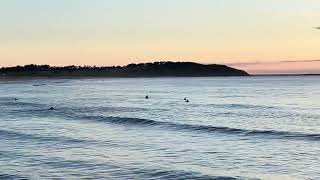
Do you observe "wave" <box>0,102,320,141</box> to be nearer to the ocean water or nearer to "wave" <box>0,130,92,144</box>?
the ocean water

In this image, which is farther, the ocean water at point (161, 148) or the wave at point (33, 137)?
the wave at point (33, 137)

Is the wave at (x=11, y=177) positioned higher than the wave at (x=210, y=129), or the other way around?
the wave at (x=11, y=177)

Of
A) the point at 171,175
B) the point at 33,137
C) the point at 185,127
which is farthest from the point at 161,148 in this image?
the point at 185,127

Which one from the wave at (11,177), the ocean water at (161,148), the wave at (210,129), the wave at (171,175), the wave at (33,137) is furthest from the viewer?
the wave at (210,129)

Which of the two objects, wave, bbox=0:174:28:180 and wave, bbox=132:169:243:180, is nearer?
wave, bbox=0:174:28:180

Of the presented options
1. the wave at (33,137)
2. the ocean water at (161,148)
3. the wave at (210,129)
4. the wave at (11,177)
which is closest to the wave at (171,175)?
the ocean water at (161,148)

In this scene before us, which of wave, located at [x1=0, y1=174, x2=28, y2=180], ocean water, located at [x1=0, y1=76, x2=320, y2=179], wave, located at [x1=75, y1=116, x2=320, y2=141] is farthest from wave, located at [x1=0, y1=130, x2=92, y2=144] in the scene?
wave, located at [x1=0, y1=174, x2=28, y2=180]

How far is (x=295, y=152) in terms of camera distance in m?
28.2

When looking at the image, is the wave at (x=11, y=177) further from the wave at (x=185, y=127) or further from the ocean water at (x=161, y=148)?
the wave at (x=185, y=127)

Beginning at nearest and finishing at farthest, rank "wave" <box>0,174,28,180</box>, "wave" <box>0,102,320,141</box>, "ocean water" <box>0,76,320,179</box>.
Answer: "wave" <box>0,174,28,180</box>
"ocean water" <box>0,76,320,179</box>
"wave" <box>0,102,320,141</box>

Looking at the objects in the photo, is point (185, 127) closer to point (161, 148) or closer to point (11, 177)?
point (161, 148)

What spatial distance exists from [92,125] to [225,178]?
22.2m

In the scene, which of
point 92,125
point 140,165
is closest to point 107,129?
point 92,125

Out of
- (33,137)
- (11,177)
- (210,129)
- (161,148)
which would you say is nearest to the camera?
(11,177)
